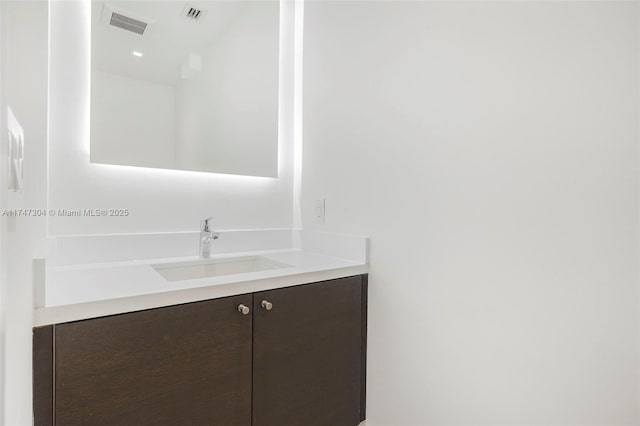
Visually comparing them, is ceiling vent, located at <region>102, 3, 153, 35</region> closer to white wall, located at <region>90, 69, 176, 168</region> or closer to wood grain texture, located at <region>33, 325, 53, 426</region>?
white wall, located at <region>90, 69, 176, 168</region>

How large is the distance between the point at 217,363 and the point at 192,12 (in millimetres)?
1569

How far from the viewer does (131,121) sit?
4.58 feet

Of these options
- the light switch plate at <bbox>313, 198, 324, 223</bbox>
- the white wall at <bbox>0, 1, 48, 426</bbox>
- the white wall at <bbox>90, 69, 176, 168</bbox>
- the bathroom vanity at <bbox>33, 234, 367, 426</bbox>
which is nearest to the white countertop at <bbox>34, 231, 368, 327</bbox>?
the bathroom vanity at <bbox>33, 234, 367, 426</bbox>

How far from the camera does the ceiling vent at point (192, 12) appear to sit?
1.53 metres

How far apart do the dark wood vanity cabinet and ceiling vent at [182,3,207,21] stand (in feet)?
4.50

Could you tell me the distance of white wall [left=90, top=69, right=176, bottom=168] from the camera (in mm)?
1322

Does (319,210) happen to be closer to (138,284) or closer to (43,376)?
(138,284)

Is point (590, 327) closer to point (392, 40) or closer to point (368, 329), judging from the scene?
point (368, 329)

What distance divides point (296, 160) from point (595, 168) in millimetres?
1359

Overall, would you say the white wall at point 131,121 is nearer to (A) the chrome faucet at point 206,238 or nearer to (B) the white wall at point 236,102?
(B) the white wall at point 236,102

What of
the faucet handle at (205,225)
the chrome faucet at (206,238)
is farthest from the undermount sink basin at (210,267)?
the faucet handle at (205,225)

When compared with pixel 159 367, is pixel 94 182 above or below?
above

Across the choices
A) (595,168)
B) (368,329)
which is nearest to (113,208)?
(368,329)

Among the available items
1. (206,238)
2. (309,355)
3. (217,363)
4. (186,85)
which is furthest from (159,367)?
(186,85)
